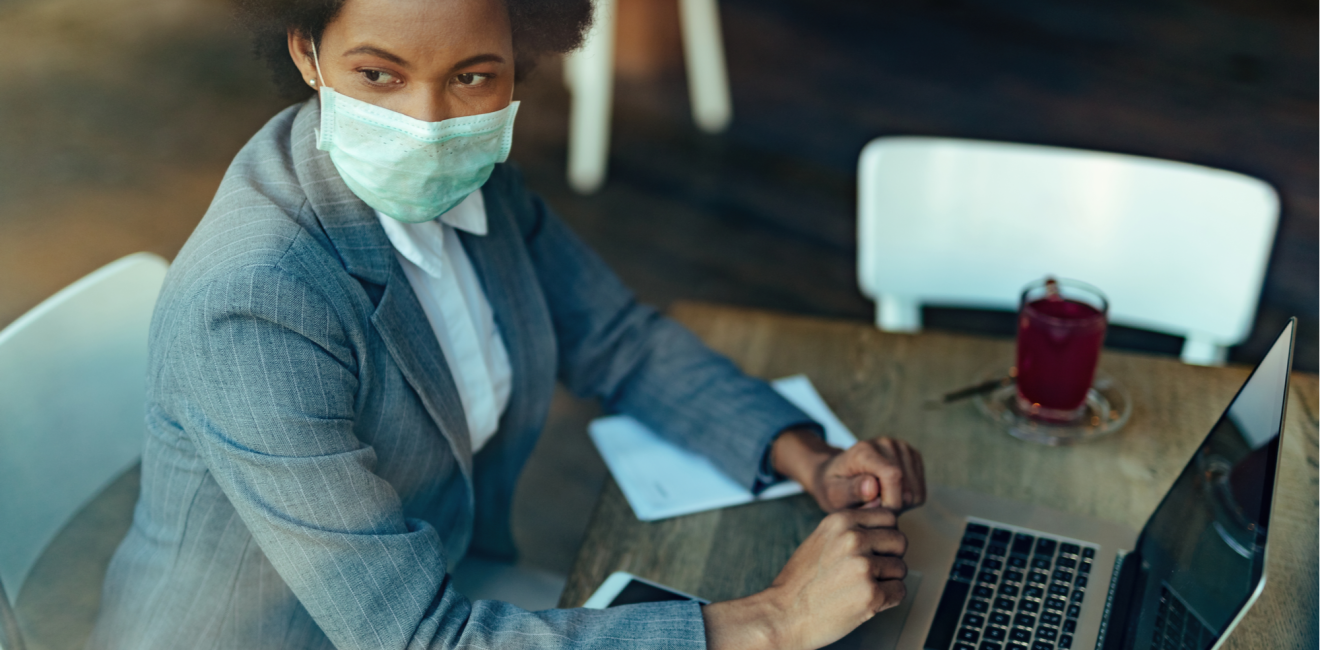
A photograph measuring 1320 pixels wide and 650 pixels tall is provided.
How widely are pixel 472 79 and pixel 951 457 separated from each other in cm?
60

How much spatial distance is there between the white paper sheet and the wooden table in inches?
0.5

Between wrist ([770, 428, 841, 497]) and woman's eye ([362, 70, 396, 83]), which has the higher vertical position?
woman's eye ([362, 70, 396, 83])

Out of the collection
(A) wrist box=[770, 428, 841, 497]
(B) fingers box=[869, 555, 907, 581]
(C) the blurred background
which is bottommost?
(C) the blurred background

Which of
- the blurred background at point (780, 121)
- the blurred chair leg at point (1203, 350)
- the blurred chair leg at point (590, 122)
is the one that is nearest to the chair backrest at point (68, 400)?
the blurred background at point (780, 121)

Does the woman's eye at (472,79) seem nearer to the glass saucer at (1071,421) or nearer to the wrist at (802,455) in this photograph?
the wrist at (802,455)

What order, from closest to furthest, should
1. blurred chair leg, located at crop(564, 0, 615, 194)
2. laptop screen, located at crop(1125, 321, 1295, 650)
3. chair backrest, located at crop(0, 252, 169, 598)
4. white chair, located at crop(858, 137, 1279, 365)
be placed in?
laptop screen, located at crop(1125, 321, 1295, 650), chair backrest, located at crop(0, 252, 169, 598), white chair, located at crop(858, 137, 1279, 365), blurred chair leg, located at crop(564, 0, 615, 194)

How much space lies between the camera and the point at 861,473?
37.4 inches

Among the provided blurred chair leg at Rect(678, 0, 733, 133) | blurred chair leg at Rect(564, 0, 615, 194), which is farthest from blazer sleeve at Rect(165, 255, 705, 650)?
blurred chair leg at Rect(678, 0, 733, 133)

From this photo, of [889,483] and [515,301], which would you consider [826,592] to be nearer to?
[889,483]

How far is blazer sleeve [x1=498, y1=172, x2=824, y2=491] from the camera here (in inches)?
42.8

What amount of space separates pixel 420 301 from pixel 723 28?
11.2 ft

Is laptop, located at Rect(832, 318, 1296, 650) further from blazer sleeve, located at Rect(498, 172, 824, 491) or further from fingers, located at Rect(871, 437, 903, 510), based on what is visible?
blazer sleeve, located at Rect(498, 172, 824, 491)

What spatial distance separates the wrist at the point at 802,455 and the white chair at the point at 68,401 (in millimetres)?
569

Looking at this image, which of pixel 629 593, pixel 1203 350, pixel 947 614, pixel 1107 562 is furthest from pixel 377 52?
pixel 1203 350
